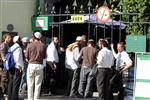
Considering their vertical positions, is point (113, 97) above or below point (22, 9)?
below

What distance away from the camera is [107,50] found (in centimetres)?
1341

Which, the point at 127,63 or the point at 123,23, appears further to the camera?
the point at 123,23

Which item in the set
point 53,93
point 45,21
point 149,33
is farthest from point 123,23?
point 53,93

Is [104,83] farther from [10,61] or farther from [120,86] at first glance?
[10,61]

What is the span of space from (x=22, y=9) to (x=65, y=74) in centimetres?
376

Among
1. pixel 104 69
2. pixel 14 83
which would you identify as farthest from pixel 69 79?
pixel 14 83

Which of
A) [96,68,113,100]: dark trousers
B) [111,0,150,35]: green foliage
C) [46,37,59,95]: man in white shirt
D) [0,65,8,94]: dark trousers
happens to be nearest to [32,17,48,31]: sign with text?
[46,37,59,95]: man in white shirt

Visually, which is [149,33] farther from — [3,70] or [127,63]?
[3,70]

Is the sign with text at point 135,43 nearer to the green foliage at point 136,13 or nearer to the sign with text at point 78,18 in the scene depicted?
the green foliage at point 136,13

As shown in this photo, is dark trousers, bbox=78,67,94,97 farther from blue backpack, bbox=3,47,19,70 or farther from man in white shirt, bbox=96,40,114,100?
blue backpack, bbox=3,47,19,70

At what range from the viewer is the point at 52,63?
15.4 metres

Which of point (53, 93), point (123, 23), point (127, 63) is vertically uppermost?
point (123, 23)

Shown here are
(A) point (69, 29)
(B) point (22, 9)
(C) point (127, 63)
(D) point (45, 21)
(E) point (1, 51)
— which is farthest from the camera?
(A) point (69, 29)

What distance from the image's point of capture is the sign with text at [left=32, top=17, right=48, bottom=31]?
17.6 m
